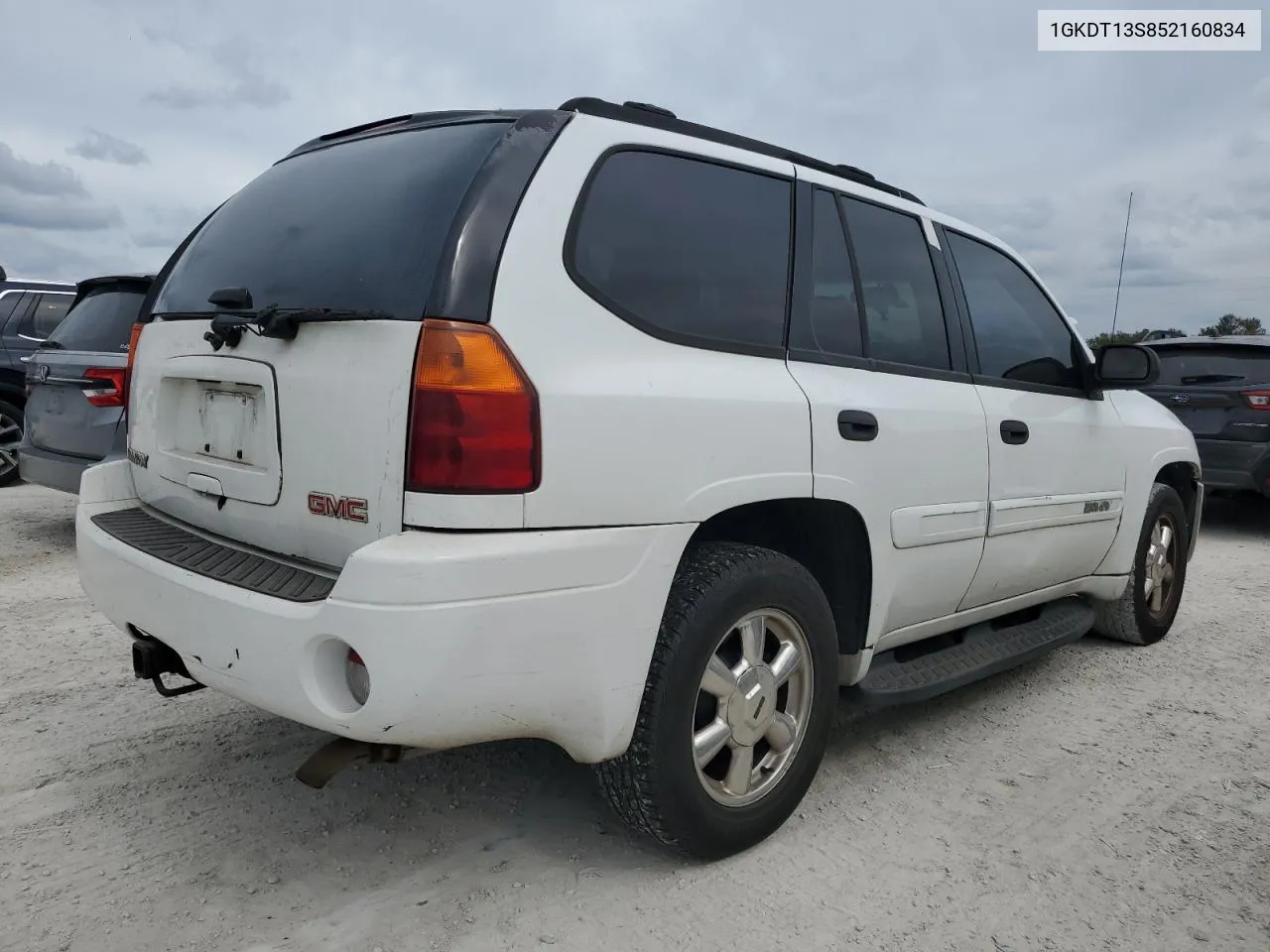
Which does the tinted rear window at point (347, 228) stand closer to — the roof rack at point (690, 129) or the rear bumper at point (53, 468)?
the roof rack at point (690, 129)

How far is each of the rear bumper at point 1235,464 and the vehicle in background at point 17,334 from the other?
30.4 ft

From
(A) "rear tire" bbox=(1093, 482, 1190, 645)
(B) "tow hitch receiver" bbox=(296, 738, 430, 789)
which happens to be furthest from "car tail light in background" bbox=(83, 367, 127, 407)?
(A) "rear tire" bbox=(1093, 482, 1190, 645)

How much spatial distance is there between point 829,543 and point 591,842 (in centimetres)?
106

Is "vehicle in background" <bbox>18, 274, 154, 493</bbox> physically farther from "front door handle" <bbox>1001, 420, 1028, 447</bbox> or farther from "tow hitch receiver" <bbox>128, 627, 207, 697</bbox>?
"front door handle" <bbox>1001, 420, 1028, 447</bbox>

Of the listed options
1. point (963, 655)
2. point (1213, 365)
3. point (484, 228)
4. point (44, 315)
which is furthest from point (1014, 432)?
point (44, 315)

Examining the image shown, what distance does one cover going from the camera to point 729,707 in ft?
8.24

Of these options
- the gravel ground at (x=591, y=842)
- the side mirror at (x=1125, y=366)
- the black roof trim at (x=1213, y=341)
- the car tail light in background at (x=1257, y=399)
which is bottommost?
the gravel ground at (x=591, y=842)

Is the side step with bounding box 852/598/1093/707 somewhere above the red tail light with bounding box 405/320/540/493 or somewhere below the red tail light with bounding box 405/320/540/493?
below

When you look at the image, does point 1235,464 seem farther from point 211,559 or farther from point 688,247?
point 211,559

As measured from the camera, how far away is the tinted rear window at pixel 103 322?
19.7ft

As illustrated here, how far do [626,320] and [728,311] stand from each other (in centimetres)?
39

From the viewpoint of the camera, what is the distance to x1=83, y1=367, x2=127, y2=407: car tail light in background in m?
5.73

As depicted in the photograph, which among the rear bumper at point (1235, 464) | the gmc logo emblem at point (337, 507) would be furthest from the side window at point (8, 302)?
the rear bumper at point (1235, 464)

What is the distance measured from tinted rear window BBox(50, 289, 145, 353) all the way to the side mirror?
5.25 m
